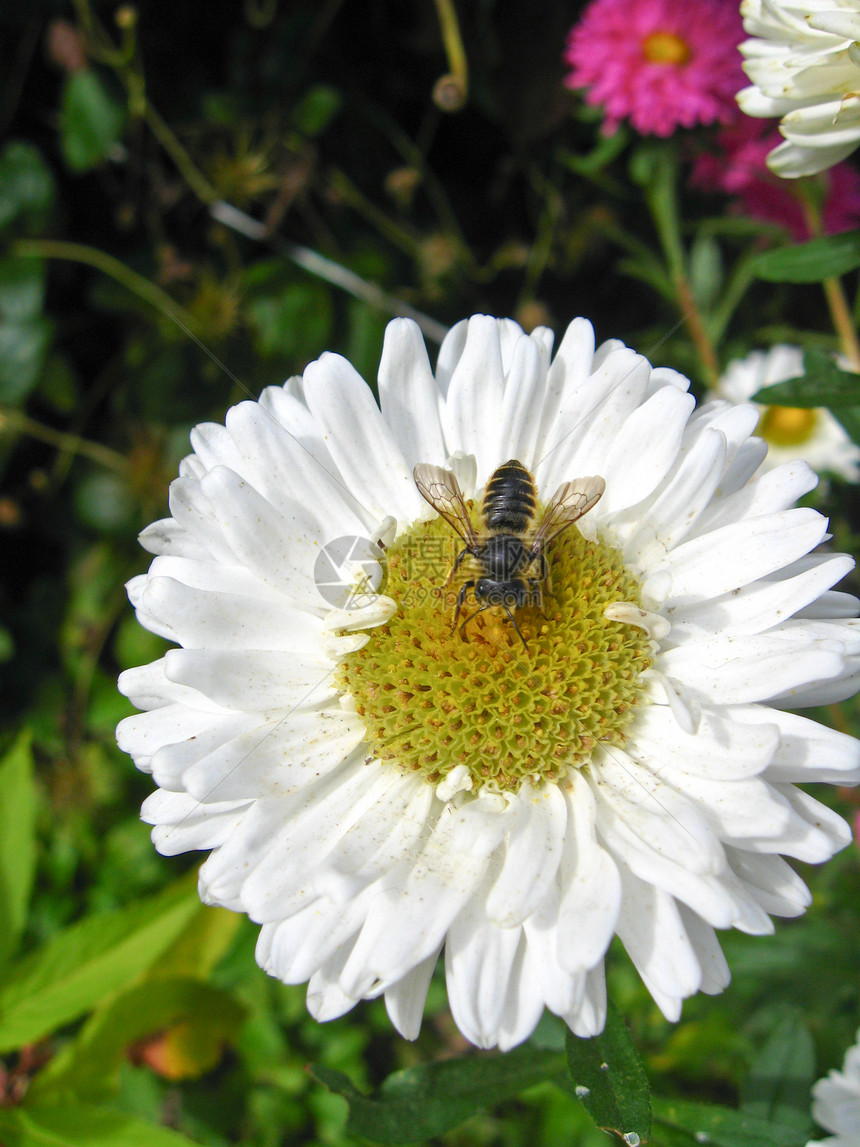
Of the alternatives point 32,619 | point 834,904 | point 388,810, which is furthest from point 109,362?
point 834,904

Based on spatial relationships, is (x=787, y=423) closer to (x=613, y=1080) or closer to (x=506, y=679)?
(x=506, y=679)

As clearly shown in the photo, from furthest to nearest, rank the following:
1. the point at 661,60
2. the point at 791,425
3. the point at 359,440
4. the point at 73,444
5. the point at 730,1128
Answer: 1. the point at 791,425
2. the point at 73,444
3. the point at 661,60
4. the point at 359,440
5. the point at 730,1128

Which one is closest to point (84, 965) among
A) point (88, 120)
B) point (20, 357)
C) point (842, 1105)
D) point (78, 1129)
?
point (78, 1129)

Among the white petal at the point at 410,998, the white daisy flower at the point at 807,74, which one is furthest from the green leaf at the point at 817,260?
the white petal at the point at 410,998

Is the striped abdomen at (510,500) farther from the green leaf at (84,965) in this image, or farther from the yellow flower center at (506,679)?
the green leaf at (84,965)

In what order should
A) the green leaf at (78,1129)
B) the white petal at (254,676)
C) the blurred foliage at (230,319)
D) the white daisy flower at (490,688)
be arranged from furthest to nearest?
the blurred foliage at (230,319) < the green leaf at (78,1129) < the white petal at (254,676) < the white daisy flower at (490,688)

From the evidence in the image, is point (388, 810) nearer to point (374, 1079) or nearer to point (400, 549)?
point (400, 549)
